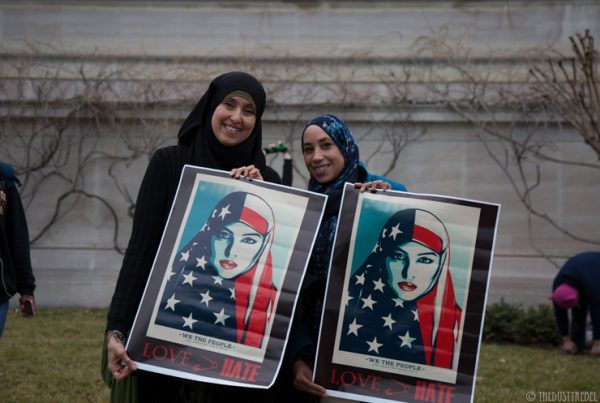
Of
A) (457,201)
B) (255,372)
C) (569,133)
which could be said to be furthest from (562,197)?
(255,372)

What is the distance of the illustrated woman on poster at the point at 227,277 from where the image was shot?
3.16 meters

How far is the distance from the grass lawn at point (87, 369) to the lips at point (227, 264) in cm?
374

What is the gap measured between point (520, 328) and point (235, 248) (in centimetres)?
715

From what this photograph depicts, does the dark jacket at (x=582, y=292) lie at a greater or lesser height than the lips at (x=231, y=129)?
lesser

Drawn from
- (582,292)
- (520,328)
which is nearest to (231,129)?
(582,292)

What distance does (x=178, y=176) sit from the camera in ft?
11.1

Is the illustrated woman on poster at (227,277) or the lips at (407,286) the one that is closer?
the illustrated woman on poster at (227,277)

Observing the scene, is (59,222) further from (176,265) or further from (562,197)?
(176,265)

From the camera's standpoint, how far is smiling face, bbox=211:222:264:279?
3246mm

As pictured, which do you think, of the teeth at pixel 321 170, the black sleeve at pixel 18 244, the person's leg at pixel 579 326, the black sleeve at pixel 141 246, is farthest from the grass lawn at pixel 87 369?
the teeth at pixel 321 170

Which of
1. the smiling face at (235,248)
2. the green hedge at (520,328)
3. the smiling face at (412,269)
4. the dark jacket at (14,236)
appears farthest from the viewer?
the green hedge at (520,328)

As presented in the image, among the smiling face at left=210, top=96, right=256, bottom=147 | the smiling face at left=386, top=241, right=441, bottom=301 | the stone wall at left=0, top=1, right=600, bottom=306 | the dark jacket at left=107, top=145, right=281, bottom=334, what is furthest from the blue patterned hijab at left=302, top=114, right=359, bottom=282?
the stone wall at left=0, top=1, right=600, bottom=306

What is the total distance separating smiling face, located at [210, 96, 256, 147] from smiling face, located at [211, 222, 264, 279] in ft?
1.31

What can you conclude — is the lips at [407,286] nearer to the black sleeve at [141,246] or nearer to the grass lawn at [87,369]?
the black sleeve at [141,246]
